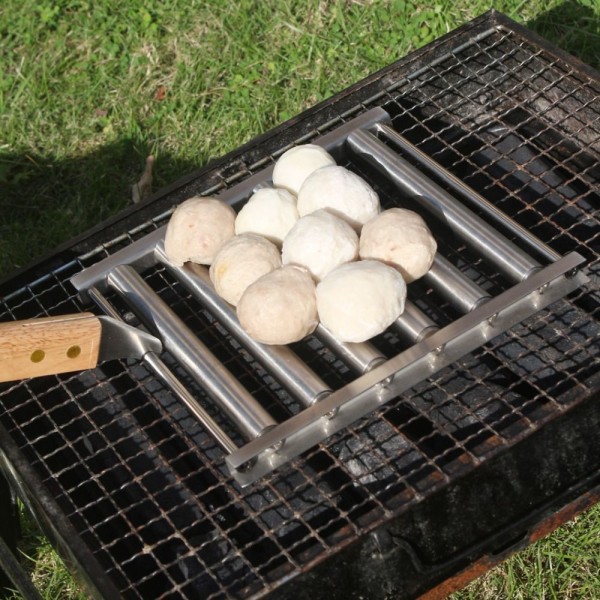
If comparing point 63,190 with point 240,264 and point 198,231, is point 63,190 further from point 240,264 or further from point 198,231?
point 240,264

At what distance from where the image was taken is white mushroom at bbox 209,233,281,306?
2.59m

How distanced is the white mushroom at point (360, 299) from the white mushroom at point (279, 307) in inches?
1.6

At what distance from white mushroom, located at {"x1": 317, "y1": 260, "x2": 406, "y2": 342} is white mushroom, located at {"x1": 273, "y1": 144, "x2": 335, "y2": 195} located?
44 cm

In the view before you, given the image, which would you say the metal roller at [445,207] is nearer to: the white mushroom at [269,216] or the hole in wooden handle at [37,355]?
the white mushroom at [269,216]

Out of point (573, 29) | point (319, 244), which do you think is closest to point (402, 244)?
point (319, 244)

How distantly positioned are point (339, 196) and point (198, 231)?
0.41m

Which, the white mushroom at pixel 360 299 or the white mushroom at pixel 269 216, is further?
the white mushroom at pixel 269 216

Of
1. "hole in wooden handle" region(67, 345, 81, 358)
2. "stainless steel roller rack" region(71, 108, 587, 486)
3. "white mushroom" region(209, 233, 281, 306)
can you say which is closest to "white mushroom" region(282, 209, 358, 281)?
"white mushroom" region(209, 233, 281, 306)

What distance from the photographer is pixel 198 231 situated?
107 inches

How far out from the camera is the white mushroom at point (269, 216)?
2.73 metres

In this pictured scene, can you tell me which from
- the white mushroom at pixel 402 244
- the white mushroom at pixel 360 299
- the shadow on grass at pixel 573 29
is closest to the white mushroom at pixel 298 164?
the white mushroom at pixel 402 244

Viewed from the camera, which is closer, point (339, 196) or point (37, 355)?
point (37, 355)

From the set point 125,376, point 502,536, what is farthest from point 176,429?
point 502,536

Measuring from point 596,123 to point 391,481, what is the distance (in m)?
1.35
